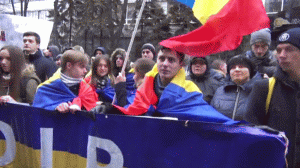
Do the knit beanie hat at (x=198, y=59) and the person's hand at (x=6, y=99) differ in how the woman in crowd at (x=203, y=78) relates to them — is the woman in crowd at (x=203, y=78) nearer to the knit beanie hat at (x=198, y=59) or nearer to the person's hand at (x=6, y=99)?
the knit beanie hat at (x=198, y=59)

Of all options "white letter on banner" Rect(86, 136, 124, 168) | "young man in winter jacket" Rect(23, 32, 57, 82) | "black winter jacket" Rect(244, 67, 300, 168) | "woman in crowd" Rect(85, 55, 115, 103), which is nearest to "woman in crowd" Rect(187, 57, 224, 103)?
"woman in crowd" Rect(85, 55, 115, 103)

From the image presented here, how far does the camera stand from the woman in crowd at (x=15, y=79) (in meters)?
4.85

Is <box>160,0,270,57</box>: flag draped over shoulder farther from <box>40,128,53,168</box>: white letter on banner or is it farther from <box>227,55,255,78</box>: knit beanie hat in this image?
<box>40,128,53,168</box>: white letter on banner

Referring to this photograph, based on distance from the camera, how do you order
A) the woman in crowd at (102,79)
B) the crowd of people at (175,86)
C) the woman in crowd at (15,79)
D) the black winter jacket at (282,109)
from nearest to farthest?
the black winter jacket at (282,109) < the crowd of people at (175,86) < the woman in crowd at (15,79) < the woman in crowd at (102,79)

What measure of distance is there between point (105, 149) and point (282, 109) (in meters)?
1.50

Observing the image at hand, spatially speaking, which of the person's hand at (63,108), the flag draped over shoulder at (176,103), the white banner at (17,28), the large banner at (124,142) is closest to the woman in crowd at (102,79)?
the large banner at (124,142)

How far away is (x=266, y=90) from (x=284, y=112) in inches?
8.8

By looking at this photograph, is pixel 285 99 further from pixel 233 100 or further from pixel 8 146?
pixel 8 146

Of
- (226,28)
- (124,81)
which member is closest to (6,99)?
(124,81)

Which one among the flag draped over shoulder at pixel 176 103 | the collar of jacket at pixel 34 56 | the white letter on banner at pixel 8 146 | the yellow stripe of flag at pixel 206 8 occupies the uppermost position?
the yellow stripe of flag at pixel 206 8

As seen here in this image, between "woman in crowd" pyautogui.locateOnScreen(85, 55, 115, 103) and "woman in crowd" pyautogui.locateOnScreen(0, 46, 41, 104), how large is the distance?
80cm

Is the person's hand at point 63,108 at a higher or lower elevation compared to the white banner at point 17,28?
lower

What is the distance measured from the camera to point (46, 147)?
152 inches

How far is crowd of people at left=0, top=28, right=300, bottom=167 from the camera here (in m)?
3.01
